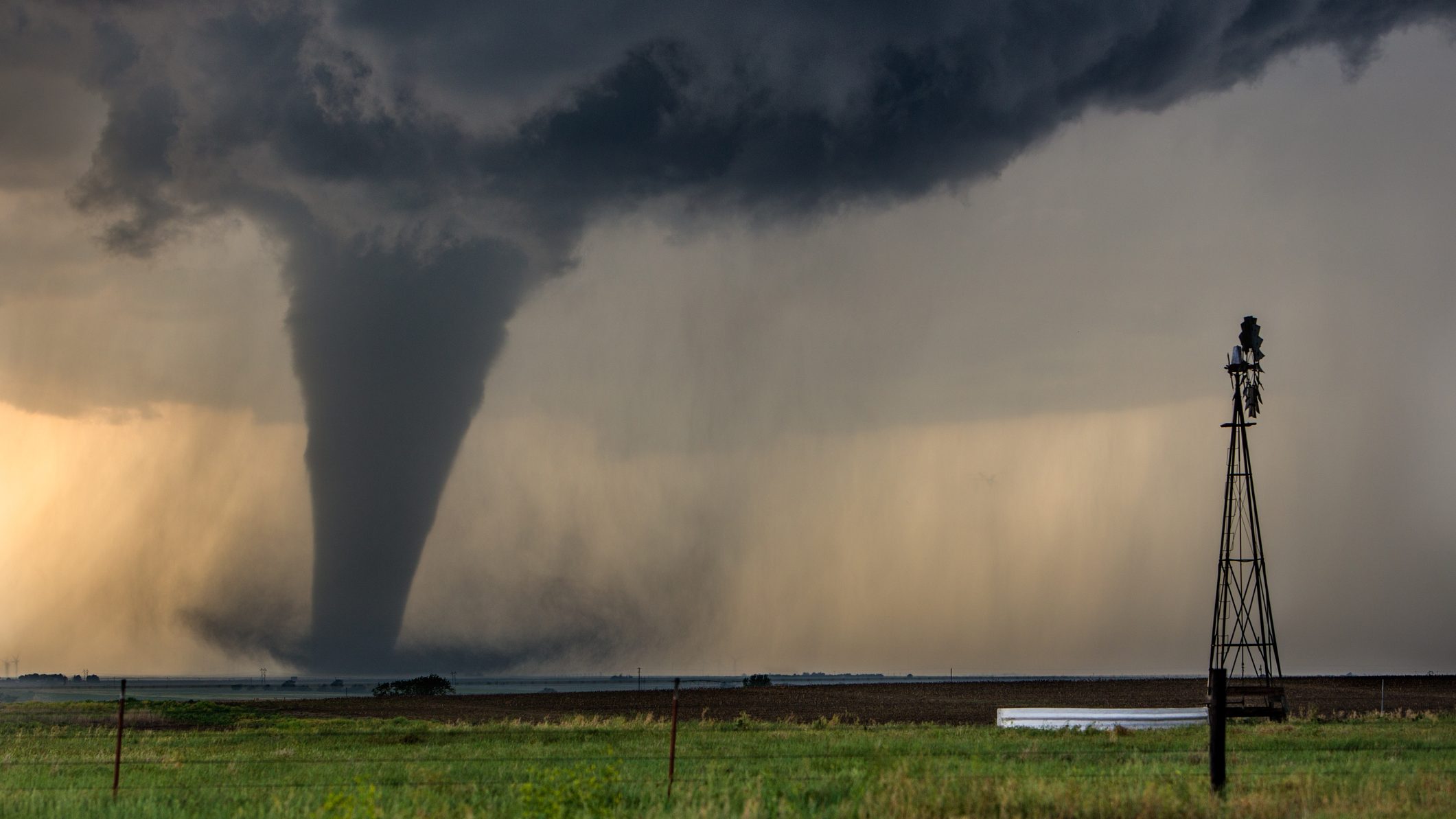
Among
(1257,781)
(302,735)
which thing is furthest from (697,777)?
(302,735)

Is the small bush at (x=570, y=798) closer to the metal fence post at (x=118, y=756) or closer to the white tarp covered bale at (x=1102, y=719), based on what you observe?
the metal fence post at (x=118, y=756)


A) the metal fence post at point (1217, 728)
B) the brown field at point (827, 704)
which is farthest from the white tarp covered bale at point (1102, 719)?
the metal fence post at point (1217, 728)

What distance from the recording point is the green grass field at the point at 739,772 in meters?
17.7

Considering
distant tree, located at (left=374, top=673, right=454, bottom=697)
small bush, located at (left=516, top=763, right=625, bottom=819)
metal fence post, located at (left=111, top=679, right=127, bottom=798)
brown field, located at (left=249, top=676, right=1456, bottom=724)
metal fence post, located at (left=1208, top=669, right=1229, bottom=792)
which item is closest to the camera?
small bush, located at (left=516, top=763, right=625, bottom=819)

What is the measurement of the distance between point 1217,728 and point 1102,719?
1026 inches

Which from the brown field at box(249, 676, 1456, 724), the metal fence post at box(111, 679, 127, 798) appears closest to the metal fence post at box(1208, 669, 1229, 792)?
the metal fence post at box(111, 679, 127, 798)

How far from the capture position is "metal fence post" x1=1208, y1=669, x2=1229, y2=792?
1859cm

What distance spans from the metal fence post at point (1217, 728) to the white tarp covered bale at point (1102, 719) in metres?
24.1

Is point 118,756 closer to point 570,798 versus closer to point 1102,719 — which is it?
point 570,798

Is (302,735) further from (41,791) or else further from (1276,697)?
(1276,697)

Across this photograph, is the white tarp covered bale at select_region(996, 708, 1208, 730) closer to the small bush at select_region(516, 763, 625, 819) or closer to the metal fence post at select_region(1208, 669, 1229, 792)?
the metal fence post at select_region(1208, 669, 1229, 792)

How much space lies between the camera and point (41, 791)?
910 inches

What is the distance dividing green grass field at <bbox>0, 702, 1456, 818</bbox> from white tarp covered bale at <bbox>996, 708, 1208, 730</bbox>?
1.74 metres

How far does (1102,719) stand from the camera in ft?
142
